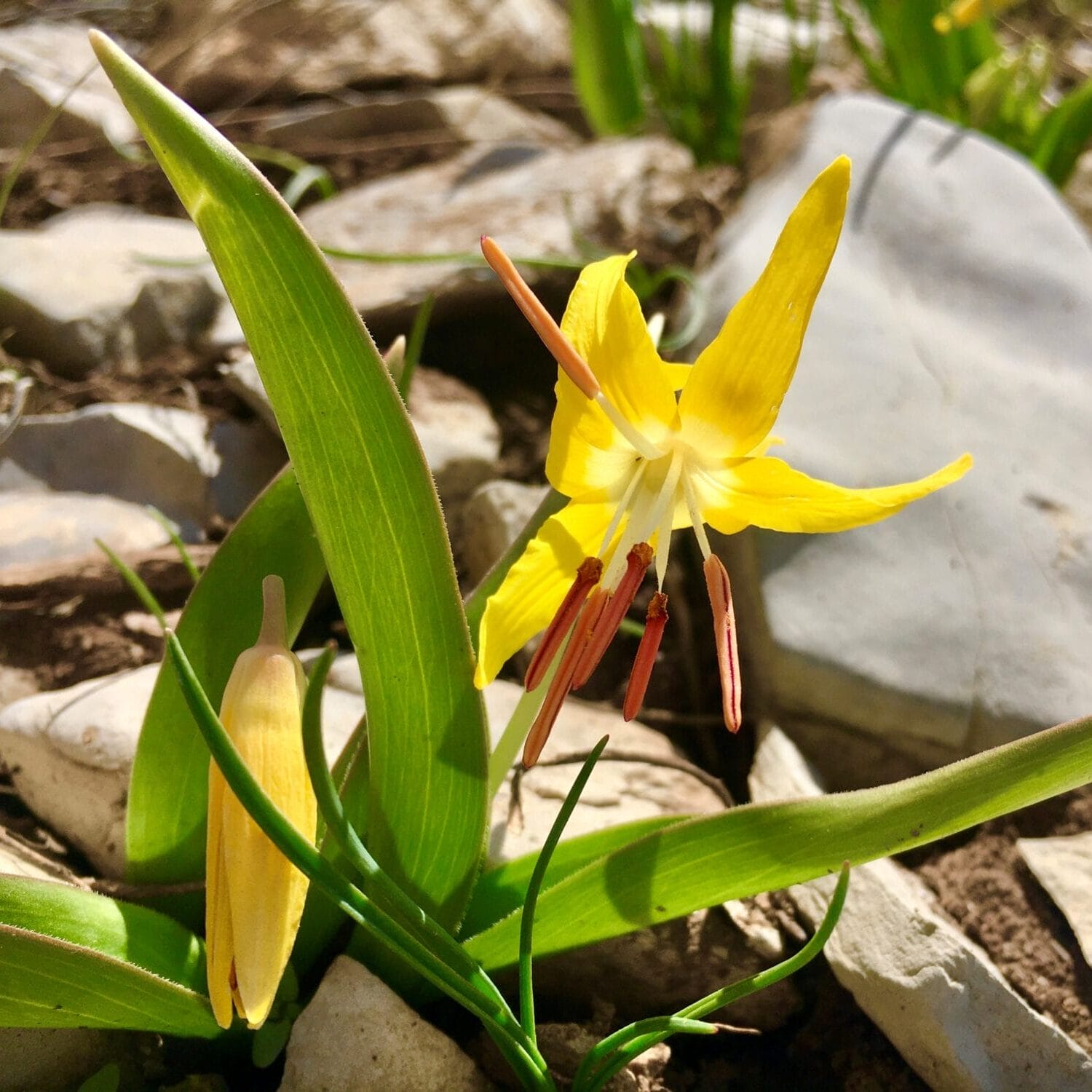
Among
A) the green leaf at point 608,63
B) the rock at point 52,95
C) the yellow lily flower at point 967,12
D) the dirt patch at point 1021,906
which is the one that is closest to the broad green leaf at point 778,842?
the dirt patch at point 1021,906

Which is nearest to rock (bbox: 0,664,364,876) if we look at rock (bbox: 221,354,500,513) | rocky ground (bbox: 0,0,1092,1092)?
rocky ground (bbox: 0,0,1092,1092)

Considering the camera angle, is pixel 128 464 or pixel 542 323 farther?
pixel 128 464

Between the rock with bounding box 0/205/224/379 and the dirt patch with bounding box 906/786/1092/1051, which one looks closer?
the dirt patch with bounding box 906/786/1092/1051

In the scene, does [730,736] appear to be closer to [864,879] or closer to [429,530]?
Answer: [864,879]

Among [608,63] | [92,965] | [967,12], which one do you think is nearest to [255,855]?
[92,965]

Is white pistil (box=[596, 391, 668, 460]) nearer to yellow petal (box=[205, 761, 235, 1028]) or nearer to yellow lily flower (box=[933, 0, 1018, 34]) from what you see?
yellow petal (box=[205, 761, 235, 1028])

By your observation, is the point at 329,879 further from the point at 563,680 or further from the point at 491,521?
the point at 491,521

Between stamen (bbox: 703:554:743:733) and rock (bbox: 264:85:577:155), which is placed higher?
stamen (bbox: 703:554:743:733)
